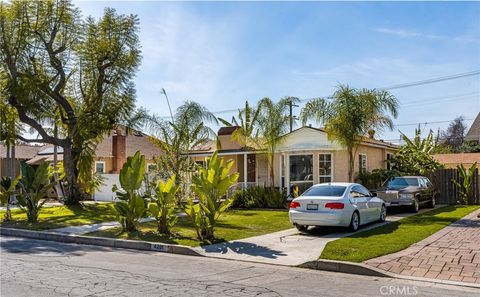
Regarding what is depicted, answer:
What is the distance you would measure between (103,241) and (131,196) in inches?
63.6

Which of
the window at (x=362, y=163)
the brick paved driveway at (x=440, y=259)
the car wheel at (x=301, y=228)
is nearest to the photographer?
the brick paved driveway at (x=440, y=259)

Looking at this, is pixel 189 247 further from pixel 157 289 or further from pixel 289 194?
pixel 289 194

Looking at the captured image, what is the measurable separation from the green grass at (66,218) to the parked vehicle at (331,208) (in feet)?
19.1

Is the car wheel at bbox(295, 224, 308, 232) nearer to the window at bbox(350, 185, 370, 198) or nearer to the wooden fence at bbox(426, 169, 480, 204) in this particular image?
the window at bbox(350, 185, 370, 198)

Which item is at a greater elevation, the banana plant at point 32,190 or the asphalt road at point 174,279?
the banana plant at point 32,190

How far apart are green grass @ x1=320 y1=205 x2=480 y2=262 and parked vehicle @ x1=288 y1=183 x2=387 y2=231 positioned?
1.98ft

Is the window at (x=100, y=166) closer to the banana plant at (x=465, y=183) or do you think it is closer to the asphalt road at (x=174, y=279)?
the banana plant at (x=465, y=183)

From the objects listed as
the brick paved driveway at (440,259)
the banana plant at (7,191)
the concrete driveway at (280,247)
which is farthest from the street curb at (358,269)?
the banana plant at (7,191)

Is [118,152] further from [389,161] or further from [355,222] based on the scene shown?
[355,222]

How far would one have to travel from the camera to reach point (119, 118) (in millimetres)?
25578

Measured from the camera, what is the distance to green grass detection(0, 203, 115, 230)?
16.9 metres

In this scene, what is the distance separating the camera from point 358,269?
881 centimetres

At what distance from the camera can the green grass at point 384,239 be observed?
9.91 m

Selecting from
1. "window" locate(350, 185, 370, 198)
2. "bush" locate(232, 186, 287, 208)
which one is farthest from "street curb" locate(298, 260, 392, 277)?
"bush" locate(232, 186, 287, 208)
